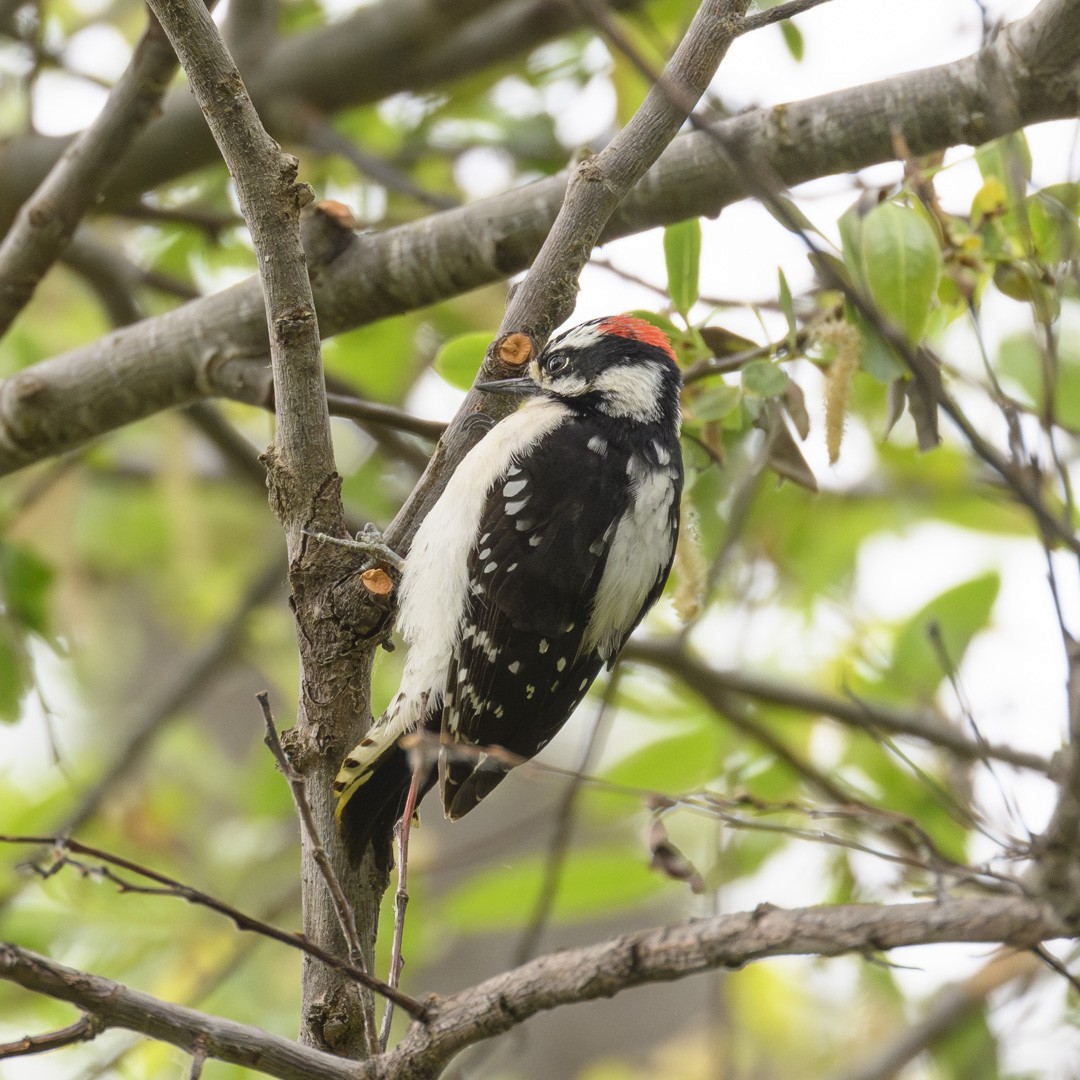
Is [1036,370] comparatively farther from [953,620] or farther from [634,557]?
[634,557]

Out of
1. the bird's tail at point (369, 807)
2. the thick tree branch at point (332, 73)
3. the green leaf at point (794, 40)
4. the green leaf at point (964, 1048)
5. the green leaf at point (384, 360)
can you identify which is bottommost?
the green leaf at point (964, 1048)

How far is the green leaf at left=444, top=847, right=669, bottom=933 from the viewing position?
4.37m

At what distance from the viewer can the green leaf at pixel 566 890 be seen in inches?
172

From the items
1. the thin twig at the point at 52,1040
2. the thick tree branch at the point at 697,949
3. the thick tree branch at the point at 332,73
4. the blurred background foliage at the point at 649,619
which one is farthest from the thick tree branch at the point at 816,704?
the thin twig at the point at 52,1040

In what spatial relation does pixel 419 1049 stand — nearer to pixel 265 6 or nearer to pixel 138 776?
pixel 265 6

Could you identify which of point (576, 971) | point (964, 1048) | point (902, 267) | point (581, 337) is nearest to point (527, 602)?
point (581, 337)

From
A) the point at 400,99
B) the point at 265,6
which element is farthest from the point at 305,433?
the point at 400,99

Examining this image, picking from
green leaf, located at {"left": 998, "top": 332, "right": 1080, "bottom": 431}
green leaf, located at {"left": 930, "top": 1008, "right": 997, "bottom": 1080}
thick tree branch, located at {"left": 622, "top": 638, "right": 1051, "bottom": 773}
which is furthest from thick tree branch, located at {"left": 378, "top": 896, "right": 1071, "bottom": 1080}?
green leaf, located at {"left": 930, "top": 1008, "right": 997, "bottom": 1080}

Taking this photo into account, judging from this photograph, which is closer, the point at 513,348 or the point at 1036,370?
the point at 513,348

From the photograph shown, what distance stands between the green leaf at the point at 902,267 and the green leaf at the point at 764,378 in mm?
385

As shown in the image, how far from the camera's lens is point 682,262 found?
3.01 meters

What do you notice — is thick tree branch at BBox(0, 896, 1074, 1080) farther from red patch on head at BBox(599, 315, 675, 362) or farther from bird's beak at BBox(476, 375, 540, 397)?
red patch on head at BBox(599, 315, 675, 362)

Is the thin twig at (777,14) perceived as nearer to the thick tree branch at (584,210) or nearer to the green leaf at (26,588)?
the thick tree branch at (584,210)

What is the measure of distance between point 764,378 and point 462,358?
803mm
